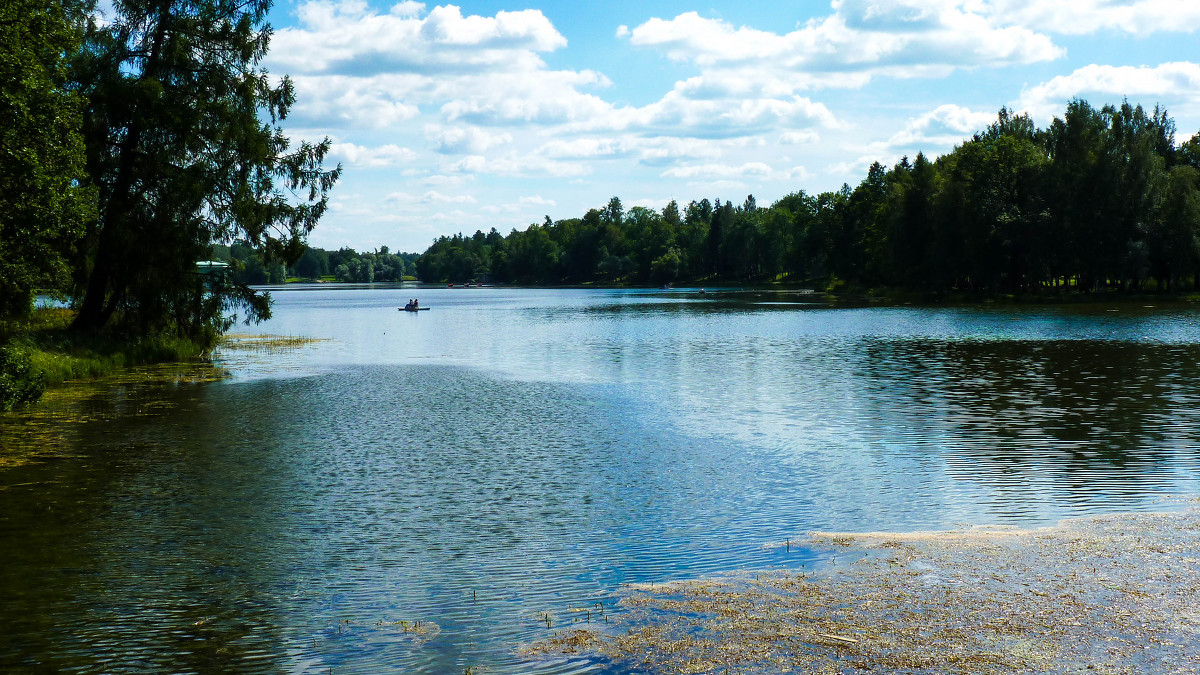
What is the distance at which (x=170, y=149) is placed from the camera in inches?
1490

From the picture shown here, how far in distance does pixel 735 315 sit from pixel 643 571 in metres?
79.1

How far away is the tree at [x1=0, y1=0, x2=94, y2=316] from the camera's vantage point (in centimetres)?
2472

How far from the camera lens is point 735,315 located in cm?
9031

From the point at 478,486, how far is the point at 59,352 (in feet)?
86.5

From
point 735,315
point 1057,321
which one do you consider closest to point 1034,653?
point 1057,321

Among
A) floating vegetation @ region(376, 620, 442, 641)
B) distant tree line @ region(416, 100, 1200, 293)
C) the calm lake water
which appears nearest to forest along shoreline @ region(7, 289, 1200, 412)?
the calm lake water

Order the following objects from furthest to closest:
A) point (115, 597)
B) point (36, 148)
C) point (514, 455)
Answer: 1. point (36, 148)
2. point (514, 455)
3. point (115, 597)

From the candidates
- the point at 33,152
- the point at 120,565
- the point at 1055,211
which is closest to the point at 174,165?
the point at 33,152

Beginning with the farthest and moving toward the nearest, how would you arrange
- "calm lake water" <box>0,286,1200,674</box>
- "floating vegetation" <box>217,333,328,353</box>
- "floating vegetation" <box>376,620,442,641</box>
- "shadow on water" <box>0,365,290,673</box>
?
"floating vegetation" <box>217,333,328,353</box> → "calm lake water" <box>0,286,1200,674</box> → "floating vegetation" <box>376,620,442,641</box> → "shadow on water" <box>0,365,290,673</box>

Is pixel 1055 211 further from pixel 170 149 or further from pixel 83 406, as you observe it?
pixel 83 406

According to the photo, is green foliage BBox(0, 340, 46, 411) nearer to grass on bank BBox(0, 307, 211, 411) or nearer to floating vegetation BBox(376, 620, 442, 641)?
grass on bank BBox(0, 307, 211, 411)

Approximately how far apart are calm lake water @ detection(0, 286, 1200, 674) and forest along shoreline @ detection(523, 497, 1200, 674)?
0.78m

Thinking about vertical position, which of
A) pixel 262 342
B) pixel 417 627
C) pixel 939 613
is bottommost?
pixel 417 627

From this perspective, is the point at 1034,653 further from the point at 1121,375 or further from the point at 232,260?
the point at 232,260
